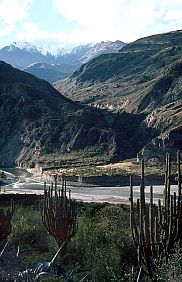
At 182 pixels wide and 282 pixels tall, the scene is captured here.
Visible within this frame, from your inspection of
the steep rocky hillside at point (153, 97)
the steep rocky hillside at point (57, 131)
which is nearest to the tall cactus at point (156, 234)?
the steep rocky hillside at point (153, 97)

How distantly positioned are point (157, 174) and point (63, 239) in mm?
57084

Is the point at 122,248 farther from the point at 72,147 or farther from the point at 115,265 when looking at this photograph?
the point at 72,147

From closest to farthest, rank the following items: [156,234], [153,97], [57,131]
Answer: [156,234], [57,131], [153,97]

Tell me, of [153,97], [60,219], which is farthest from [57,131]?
[60,219]

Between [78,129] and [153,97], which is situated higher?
[153,97]

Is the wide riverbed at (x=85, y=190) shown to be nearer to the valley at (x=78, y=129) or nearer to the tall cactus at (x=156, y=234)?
the valley at (x=78, y=129)

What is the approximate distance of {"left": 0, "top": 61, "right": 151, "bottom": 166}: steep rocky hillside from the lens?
97.8 m

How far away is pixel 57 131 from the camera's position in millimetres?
104750

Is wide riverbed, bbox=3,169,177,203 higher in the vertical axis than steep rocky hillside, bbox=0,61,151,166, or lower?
lower

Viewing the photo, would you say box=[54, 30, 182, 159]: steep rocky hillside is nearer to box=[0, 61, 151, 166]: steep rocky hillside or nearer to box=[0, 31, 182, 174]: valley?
box=[0, 31, 182, 174]: valley

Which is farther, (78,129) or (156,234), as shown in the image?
Answer: (78,129)

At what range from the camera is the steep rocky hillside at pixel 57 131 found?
321 feet

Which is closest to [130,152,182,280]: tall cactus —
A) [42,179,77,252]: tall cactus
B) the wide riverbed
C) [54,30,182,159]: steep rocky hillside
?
[42,179,77,252]: tall cactus

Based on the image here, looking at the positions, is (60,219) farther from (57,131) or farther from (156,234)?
(57,131)
